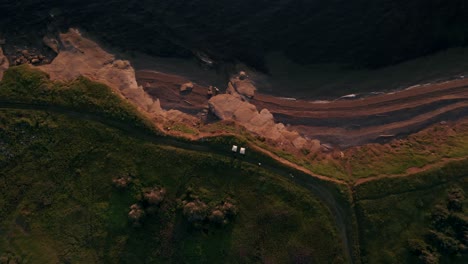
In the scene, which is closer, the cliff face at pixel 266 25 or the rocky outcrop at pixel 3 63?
the rocky outcrop at pixel 3 63

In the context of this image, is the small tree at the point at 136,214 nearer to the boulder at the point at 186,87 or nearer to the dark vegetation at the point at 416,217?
the boulder at the point at 186,87

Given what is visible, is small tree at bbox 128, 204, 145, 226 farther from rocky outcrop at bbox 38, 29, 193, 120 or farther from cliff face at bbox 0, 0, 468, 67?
cliff face at bbox 0, 0, 468, 67

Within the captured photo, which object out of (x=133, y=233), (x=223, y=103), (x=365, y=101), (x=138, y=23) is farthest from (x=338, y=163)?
(x=138, y=23)

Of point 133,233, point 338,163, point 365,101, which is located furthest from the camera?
point 365,101

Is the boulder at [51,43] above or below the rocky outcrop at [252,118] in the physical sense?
above

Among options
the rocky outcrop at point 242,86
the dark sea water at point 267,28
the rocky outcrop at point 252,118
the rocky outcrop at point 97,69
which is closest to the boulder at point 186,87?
the rocky outcrop at point 97,69

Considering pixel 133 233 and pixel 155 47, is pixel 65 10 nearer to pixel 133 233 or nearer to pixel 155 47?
pixel 155 47
